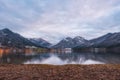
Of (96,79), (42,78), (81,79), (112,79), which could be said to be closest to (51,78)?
(42,78)

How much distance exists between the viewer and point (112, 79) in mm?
14531

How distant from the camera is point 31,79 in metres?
15.0

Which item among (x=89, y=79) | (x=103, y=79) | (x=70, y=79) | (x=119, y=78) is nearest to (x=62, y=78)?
(x=70, y=79)

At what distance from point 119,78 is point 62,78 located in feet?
13.9

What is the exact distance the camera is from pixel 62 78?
1516 centimetres

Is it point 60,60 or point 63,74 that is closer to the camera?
point 63,74

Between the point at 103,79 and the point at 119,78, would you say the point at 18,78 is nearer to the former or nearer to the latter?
the point at 103,79

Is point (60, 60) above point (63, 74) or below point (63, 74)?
above

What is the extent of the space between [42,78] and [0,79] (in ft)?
10.3

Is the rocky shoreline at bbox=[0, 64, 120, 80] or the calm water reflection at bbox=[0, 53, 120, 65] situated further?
the calm water reflection at bbox=[0, 53, 120, 65]

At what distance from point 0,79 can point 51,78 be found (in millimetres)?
3835

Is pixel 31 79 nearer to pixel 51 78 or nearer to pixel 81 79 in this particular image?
pixel 51 78

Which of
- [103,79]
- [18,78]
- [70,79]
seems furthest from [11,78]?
[103,79]

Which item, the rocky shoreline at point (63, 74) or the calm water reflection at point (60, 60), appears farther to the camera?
the calm water reflection at point (60, 60)
